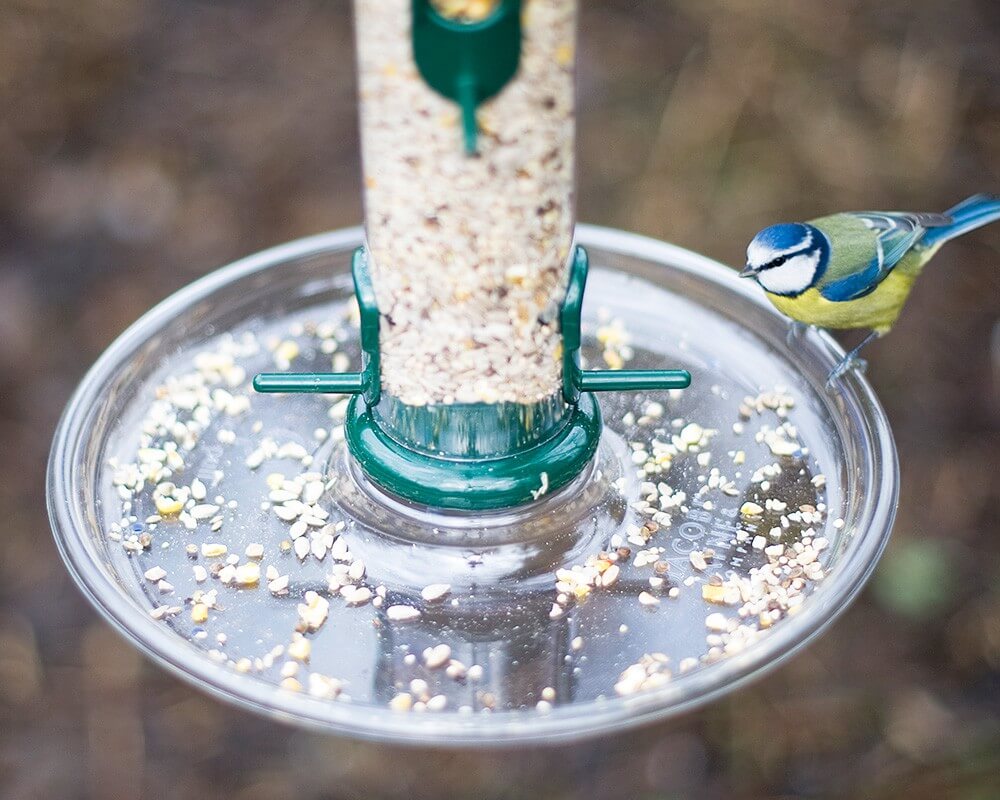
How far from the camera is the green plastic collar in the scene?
216 cm

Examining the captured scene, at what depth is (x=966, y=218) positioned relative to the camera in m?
2.95

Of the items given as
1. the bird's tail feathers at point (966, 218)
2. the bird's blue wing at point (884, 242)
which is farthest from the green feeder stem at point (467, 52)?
the bird's tail feathers at point (966, 218)

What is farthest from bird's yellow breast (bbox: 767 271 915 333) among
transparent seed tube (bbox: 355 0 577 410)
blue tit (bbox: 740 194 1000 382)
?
transparent seed tube (bbox: 355 0 577 410)

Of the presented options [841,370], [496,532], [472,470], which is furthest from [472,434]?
[841,370]

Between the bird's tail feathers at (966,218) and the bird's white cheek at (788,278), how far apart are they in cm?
45

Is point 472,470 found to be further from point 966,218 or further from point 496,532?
point 966,218

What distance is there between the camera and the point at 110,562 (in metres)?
2.07

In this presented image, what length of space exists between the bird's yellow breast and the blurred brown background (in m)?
1.65

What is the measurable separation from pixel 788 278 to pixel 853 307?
0.29m

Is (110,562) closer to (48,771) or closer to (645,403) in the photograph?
(645,403)

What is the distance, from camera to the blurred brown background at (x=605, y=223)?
420 cm

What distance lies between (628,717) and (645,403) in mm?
841

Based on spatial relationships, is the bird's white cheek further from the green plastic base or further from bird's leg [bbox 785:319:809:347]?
the green plastic base

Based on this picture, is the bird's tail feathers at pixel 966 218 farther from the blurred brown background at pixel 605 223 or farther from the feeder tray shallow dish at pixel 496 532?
the blurred brown background at pixel 605 223
